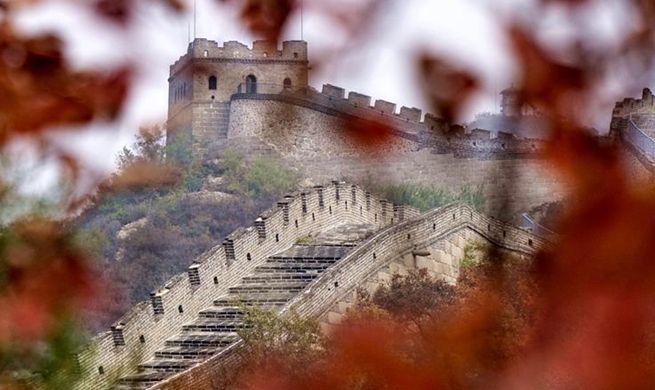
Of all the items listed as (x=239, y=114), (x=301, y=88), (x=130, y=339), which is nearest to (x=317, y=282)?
(x=130, y=339)

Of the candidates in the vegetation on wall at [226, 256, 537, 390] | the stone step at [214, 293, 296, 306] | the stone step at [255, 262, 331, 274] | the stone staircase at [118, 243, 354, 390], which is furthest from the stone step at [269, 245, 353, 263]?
the vegetation on wall at [226, 256, 537, 390]

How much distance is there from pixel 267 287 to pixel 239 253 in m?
0.69

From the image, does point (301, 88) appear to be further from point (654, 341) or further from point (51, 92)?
point (654, 341)

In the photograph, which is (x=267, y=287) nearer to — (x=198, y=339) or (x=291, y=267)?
(x=291, y=267)

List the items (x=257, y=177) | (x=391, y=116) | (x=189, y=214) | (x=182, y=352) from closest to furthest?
(x=391, y=116)
(x=182, y=352)
(x=189, y=214)
(x=257, y=177)

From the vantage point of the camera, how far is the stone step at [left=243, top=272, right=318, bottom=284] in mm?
18750

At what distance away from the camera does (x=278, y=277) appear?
18.9 m

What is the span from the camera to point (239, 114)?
4144cm

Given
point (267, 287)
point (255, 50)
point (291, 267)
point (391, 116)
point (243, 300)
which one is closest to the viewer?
point (255, 50)

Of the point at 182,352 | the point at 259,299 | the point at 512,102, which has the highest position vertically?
the point at 259,299

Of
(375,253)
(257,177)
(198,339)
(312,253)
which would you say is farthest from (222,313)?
(257,177)

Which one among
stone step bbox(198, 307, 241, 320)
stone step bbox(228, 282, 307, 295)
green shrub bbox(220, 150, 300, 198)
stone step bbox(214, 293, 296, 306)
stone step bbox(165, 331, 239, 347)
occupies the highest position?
green shrub bbox(220, 150, 300, 198)

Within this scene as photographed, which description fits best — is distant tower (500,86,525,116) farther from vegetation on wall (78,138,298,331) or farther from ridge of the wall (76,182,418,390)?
ridge of the wall (76,182,418,390)

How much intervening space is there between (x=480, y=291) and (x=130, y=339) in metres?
11.9
